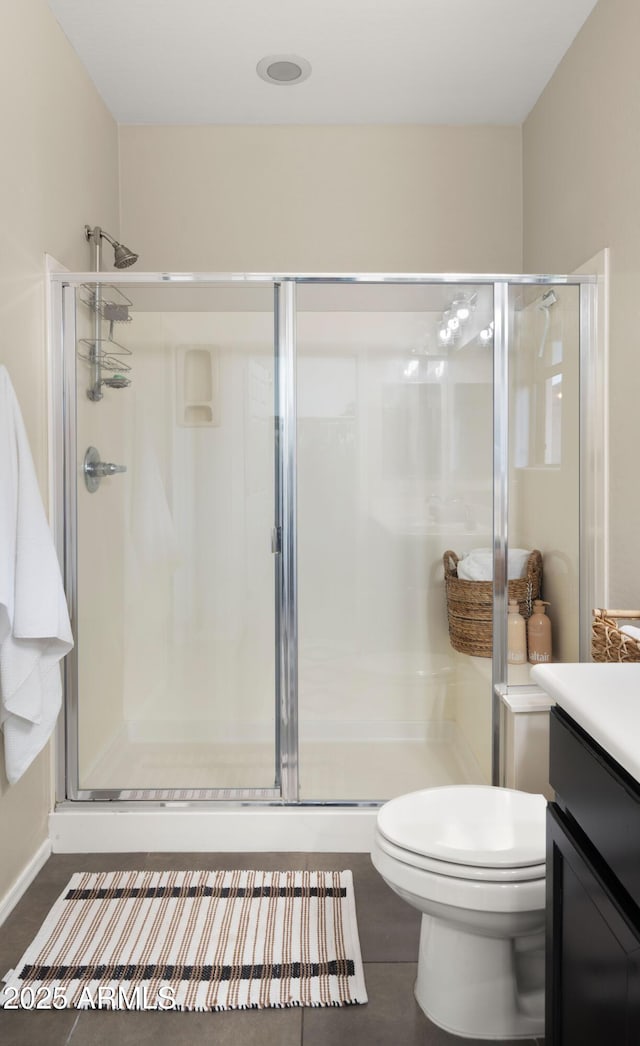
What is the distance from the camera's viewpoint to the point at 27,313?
6.96 ft

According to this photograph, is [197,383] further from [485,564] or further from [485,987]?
[485,987]

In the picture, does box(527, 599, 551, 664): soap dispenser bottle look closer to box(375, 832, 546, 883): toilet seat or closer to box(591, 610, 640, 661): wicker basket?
box(591, 610, 640, 661): wicker basket

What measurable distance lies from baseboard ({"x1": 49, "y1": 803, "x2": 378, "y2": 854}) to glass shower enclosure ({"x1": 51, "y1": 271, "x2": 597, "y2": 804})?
0.24ft

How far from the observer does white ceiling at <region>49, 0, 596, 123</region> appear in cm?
229

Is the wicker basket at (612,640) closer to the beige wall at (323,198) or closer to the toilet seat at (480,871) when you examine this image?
the toilet seat at (480,871)

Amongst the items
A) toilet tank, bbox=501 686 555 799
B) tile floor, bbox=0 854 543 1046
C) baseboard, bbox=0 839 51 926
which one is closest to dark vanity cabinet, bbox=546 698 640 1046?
tile floor, bbox=0 854 543 1046

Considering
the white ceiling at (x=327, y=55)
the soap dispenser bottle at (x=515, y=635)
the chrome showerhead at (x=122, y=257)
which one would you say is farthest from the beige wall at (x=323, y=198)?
the soap dispenser bottle at (x=515, y=635)

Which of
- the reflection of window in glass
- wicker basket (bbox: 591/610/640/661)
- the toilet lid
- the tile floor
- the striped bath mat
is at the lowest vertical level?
the tile floor

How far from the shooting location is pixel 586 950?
102 cm

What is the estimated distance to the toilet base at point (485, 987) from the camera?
4.96ft

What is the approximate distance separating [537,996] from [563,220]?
235cm

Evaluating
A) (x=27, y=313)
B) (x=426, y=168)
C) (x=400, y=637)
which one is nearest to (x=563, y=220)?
(x=426, y=168)

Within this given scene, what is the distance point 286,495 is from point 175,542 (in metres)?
0.40

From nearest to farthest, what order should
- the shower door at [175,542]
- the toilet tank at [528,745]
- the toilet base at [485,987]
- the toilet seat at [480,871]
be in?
the toilet seat at [480,871]
the toilet base at [485,987]
the toilet tank at [528,745]
the shower door at [175,542]
